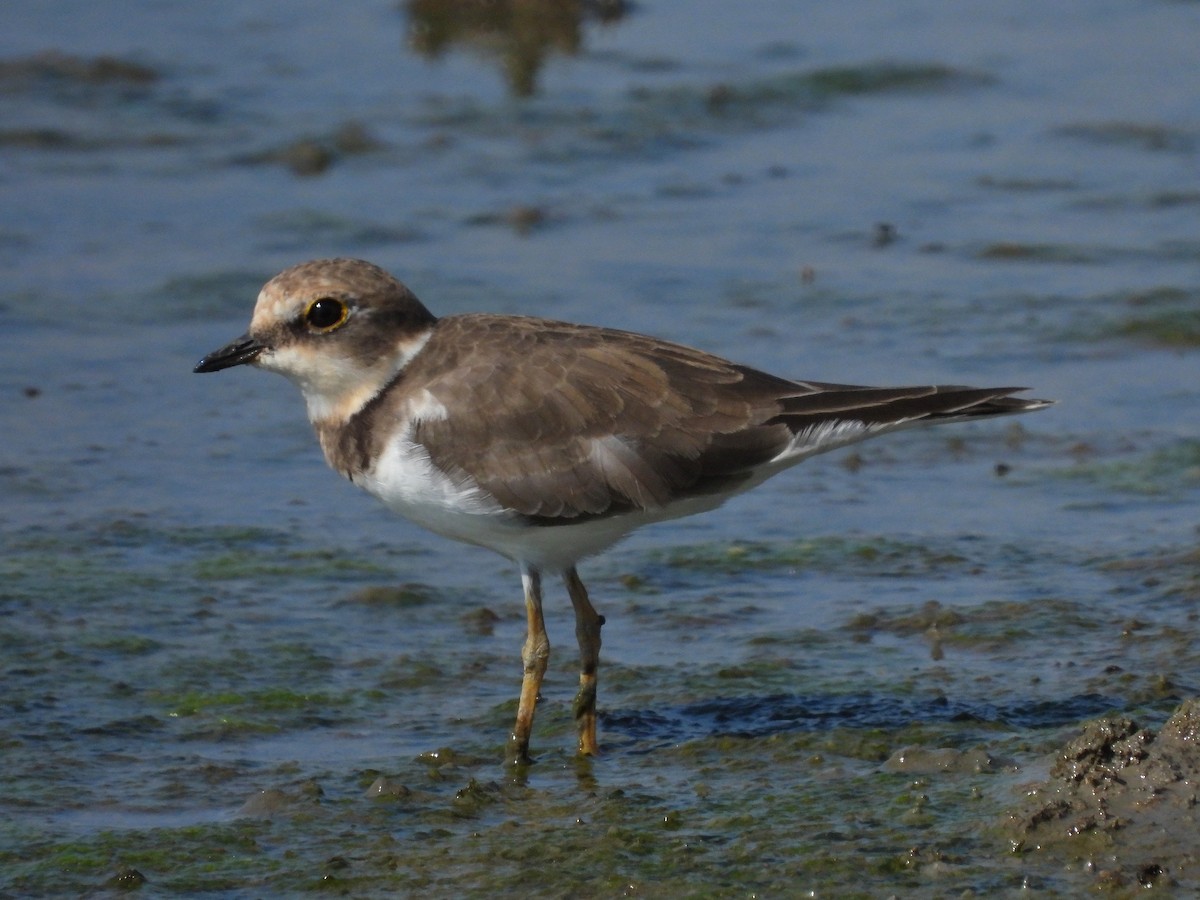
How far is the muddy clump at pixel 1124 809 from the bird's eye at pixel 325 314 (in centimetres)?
264

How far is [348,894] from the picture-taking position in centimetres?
561

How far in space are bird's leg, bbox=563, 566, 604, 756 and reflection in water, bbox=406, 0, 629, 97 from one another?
9978mm

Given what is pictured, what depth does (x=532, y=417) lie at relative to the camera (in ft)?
21.3

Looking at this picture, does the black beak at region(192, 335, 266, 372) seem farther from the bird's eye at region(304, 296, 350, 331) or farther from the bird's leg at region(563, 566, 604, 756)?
the bird's leg at region(563, 566, 604, 756)

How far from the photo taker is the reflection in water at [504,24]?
16.3 meters

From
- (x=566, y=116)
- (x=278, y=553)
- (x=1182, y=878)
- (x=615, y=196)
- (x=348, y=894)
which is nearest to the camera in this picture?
(x=1182, y=878)

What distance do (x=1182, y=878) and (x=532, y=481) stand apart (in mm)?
2316

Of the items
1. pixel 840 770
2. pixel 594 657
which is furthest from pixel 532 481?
pixel 840 770

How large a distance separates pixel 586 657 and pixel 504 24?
422 inches

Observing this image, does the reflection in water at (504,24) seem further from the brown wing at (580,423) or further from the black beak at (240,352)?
the brown wing at (580,423)

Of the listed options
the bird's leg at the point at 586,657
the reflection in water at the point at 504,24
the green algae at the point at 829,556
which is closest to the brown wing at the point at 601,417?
the bird's leg at the point at 586,657

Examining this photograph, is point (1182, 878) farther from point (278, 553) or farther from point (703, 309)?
point (703, 309)

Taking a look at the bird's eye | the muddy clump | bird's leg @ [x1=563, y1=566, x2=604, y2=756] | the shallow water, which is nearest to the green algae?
the shallow water

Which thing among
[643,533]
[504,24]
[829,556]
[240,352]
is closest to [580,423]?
[240,352]
